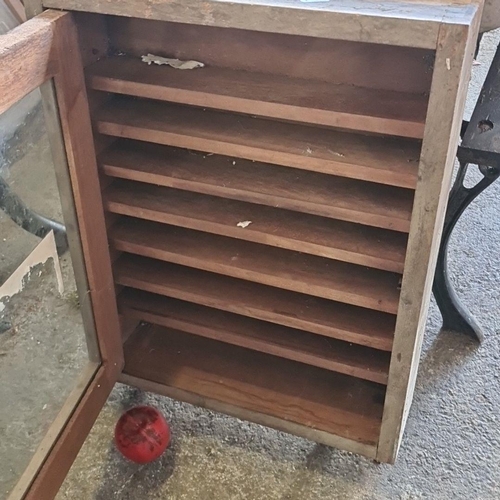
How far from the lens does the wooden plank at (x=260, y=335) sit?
1.03m

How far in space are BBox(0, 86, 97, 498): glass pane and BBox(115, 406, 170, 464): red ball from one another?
0.16 meters

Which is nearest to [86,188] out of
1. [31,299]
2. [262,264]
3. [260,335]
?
[31,299]

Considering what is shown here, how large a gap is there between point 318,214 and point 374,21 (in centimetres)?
27

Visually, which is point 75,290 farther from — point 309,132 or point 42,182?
point 309,132

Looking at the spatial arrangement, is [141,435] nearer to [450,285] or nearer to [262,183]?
[262,183]

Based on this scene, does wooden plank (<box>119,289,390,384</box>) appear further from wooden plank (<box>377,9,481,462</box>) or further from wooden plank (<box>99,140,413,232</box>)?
wooden plank (<box>99,140,413,232</box>)

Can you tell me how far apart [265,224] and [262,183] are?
0.20ft

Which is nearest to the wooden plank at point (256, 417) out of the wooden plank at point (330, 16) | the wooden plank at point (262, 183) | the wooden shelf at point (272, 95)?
the wooden plank at point (262, 183)

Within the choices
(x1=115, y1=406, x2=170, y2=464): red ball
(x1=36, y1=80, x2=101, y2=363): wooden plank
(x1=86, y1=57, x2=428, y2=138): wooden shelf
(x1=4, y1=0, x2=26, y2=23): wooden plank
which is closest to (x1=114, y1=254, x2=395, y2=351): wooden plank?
(x1=36, y1=80, x2=101, y2=363): wooden plank

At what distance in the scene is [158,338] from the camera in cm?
125

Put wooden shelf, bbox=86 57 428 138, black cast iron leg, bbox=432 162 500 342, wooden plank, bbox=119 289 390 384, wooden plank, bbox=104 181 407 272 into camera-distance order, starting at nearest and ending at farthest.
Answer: wooden shelf, bbox=86 57 428 138 → wooden plank, bbox=104 181 407 272 → wooden plank, bbox=119 289 390 384 → black cast iron leg, bbox=432 162 500 342

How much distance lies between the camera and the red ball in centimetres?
111

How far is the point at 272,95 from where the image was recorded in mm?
822

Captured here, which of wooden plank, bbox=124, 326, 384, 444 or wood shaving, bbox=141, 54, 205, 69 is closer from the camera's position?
wood shaving, bbox=141, 54, 205, 69
